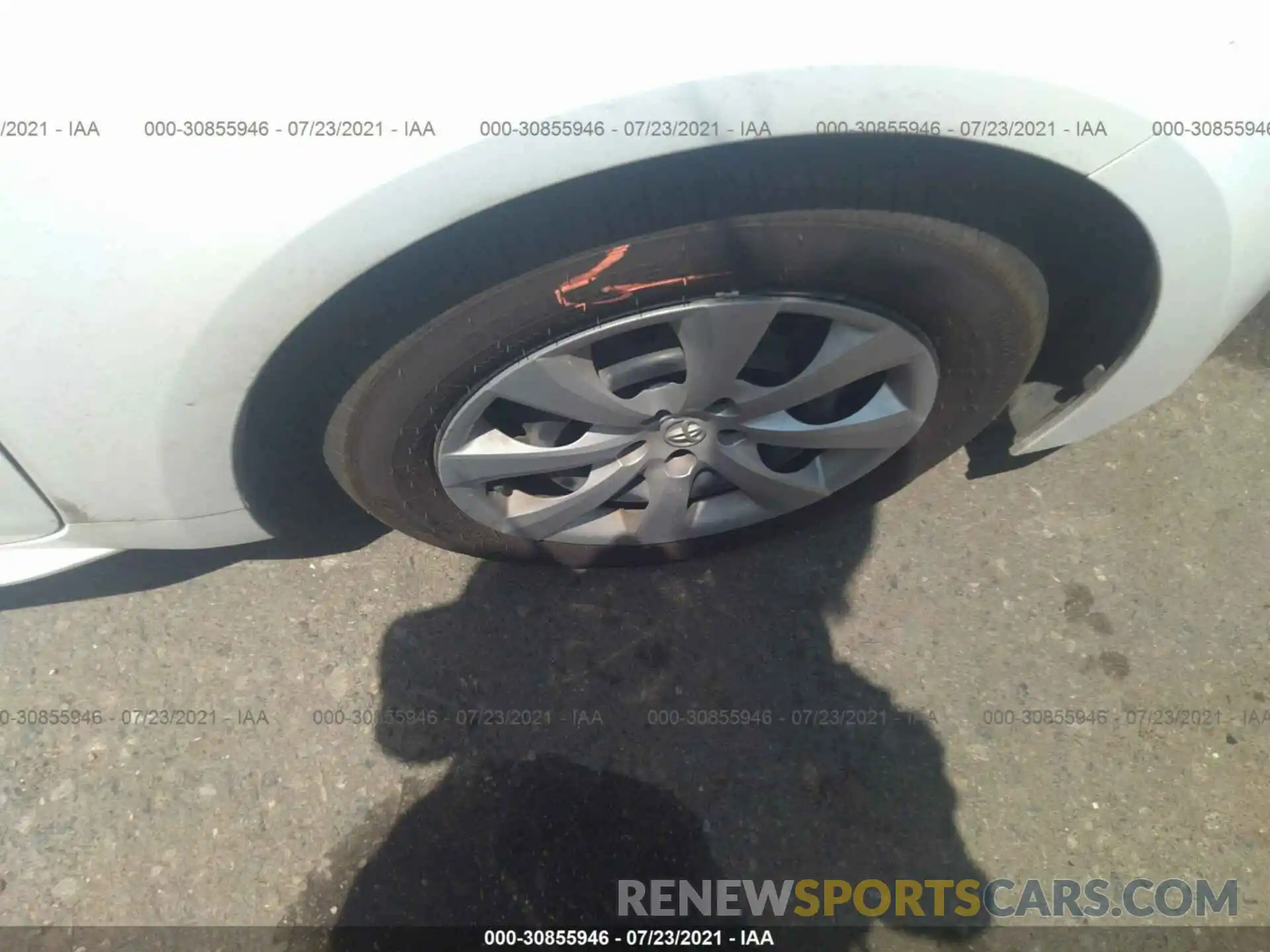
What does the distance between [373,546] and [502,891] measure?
80 centimetres

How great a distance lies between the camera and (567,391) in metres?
1.40

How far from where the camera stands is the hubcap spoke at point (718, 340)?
131 centimetres

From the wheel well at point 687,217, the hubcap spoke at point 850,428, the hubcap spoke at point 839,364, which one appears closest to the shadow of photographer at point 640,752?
the hubcap spoke at point 850,428

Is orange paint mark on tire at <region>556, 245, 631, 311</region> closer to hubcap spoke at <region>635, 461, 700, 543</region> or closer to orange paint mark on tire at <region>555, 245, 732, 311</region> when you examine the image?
orange paint mark on tire at <region>555, 245, 732, 311</region>

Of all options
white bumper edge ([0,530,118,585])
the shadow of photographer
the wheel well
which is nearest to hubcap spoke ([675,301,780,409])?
the wheel well

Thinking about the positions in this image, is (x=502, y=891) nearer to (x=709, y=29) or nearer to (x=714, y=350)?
(x=714, y=350)

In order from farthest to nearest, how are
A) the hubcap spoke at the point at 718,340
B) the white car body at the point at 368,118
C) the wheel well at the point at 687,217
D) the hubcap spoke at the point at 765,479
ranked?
the hubcap spoke at the point at 765,479 < the hubcap spoke at the point at 718,340 < the wheel well at the point at 687,217 < the white car body at the point at 368,118

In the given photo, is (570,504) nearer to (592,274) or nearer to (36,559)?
(592,274)

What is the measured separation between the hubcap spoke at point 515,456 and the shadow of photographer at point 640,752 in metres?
0.47

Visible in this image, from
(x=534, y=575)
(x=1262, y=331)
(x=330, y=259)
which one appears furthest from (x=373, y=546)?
(x=1262, y=331)

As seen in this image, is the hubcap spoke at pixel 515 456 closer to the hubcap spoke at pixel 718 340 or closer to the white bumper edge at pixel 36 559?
the hubcap spoke at pixel 718 340

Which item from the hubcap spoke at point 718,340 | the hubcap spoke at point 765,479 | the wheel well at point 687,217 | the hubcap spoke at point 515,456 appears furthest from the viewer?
the hubcap spoke at point 765,479

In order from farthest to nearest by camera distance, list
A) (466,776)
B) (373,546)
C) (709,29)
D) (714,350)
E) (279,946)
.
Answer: (373,546)
(466,776)
(279,946)
(714,350)
(709,29)

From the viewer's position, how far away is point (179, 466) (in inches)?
54.5
